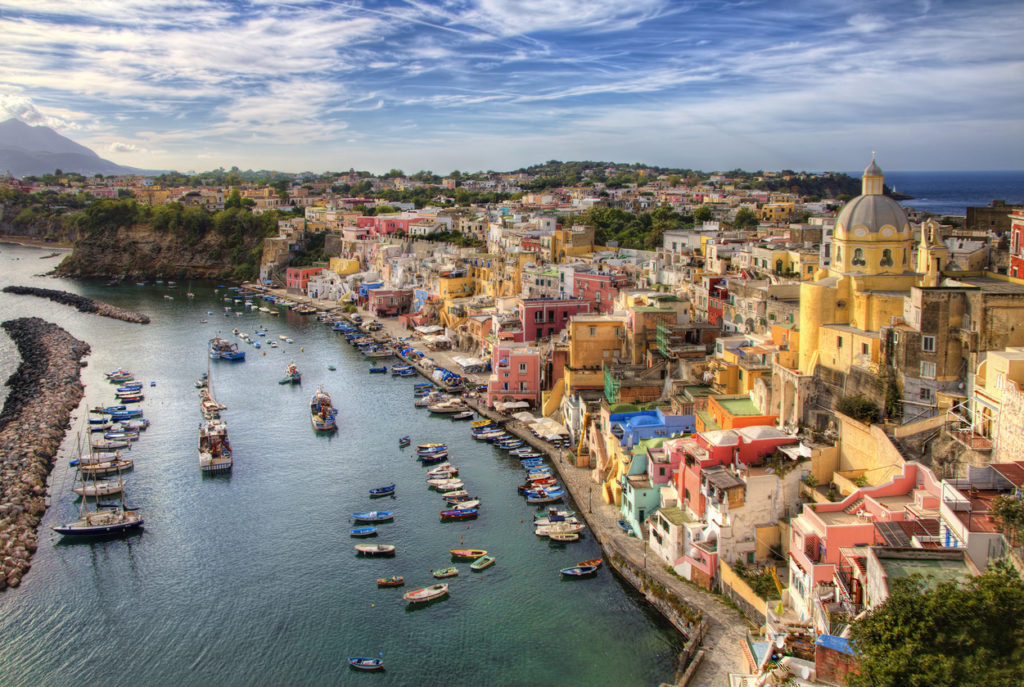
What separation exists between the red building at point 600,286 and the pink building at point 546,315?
793 millimetres

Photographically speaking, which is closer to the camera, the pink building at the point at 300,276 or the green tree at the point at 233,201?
the pink building at the point at 300,276

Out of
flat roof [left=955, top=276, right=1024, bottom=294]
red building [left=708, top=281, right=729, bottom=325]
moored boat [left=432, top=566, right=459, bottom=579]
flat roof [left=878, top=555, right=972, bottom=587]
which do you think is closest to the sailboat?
moored boat [left=432, top=566, right=459, bottom=579]

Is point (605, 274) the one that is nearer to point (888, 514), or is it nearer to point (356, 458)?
point (356, 458)

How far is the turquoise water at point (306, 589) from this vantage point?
15.2 meters

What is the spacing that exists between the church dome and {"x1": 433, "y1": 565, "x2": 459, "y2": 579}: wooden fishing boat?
11.8 metres

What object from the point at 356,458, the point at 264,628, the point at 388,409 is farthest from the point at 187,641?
the point at 388,409

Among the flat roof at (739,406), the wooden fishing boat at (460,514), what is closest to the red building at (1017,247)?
the flat roof at (739,406)

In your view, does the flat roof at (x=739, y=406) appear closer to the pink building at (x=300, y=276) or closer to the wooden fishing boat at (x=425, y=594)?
the wooden fishing boat at (x=425, y=594)

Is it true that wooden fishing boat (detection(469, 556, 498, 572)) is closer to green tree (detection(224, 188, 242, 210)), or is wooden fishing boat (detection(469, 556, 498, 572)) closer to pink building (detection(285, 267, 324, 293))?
pink building (detection(285, 267, 324, 293))

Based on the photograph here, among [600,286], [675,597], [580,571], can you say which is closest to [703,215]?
[600,286]

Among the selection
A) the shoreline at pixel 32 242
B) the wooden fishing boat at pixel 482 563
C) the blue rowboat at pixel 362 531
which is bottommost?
the wooden fishing boat at pixel 482 563

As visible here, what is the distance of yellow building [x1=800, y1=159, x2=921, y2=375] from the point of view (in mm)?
18172

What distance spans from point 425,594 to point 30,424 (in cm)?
1803

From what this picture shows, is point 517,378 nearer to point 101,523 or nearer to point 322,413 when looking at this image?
→ point 322,413
